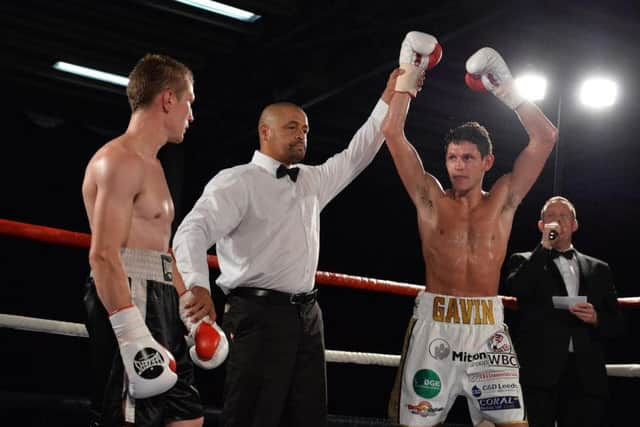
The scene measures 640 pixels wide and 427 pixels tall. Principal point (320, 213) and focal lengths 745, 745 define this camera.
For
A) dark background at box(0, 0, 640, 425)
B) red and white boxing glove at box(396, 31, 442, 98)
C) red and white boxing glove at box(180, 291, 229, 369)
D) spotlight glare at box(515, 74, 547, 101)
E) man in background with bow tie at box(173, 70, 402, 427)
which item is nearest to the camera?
red and white boxing glove at box(180, 291, 229, 369)

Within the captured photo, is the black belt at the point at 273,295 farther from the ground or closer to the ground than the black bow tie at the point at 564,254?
closer to the ground

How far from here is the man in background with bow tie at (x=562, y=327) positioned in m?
3.05

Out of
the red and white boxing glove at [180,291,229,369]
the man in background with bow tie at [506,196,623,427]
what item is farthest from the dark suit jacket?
the red and white boxing glove at [180,291,229,369]

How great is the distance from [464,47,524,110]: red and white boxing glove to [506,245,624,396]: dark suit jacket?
2.96 feet

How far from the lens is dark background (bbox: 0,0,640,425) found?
5195 mm

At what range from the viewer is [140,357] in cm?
157

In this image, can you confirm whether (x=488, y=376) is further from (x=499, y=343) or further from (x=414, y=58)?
(x=414, y=58)

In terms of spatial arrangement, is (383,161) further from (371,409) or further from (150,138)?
(150,138)

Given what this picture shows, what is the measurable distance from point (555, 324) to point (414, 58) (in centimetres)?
133

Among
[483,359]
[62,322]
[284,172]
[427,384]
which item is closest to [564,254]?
[483,359]

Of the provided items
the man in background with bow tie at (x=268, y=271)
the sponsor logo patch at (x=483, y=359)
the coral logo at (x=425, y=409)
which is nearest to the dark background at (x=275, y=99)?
the man in background with bow tie at (x=268, y=271)

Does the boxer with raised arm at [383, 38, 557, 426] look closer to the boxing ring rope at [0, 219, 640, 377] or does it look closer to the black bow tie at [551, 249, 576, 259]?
the boxing ring rope at [0, 219, 640, 377]

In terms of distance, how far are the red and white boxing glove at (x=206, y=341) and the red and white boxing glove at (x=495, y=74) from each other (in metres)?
1.35

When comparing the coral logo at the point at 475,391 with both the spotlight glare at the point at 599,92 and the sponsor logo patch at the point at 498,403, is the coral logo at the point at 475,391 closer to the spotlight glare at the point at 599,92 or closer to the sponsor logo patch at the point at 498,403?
the sponsor logo patch at the point at 498,403
